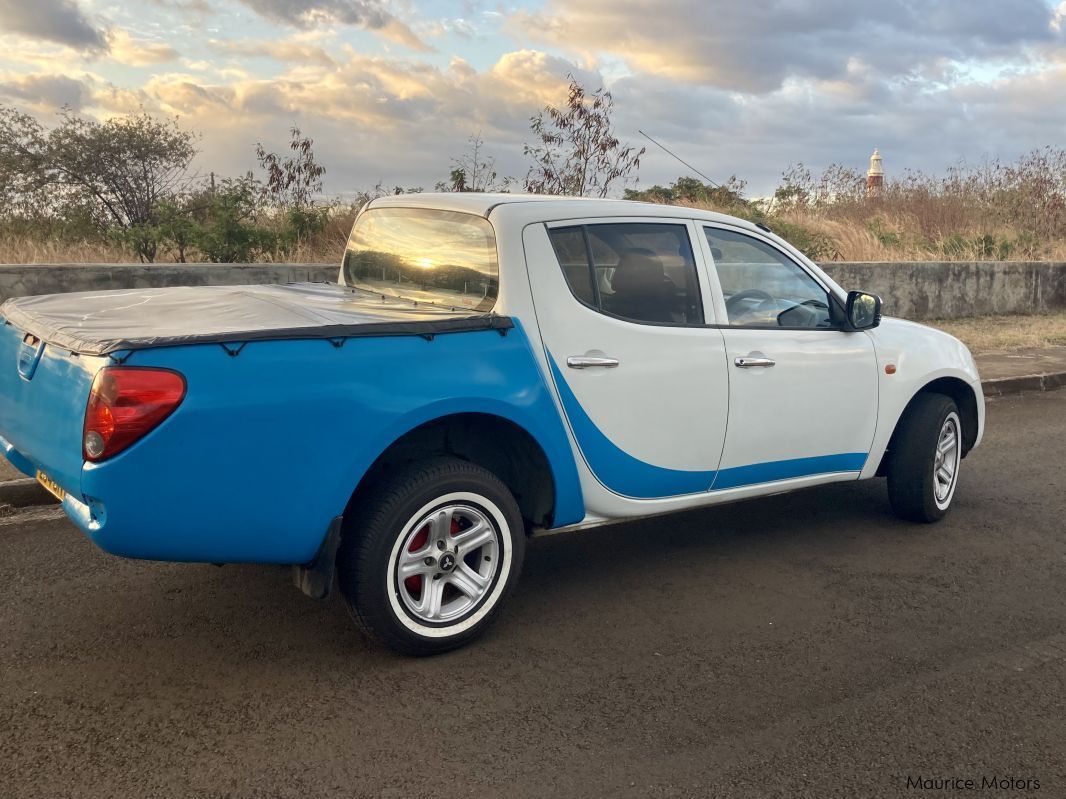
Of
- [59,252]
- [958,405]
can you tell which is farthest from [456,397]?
[59,252]

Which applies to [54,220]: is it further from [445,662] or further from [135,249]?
[445,662]

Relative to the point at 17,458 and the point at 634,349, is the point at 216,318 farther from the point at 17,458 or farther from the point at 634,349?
the point at 634,349

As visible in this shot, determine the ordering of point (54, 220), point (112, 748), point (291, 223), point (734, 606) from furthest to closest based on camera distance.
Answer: point (54, 220)
point (291, 223)
point (734, 606)
point (112, 748)

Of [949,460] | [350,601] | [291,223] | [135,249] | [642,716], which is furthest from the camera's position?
[291,223]

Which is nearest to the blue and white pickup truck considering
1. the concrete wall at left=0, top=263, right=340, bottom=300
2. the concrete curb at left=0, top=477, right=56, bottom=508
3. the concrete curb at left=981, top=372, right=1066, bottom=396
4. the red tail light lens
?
the red tail light lens

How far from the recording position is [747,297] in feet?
15.7

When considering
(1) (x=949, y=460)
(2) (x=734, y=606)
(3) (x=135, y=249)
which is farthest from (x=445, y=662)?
(3) (x=135, y=249)

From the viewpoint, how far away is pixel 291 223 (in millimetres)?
11641

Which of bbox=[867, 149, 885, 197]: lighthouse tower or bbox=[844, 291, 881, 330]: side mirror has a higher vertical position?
bbox=[867, 149, 885, 197]: lighthouse tower

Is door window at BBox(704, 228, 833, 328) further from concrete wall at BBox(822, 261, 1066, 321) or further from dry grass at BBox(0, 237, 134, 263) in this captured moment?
concrete wall at BBox(822, 261, 1066, 321)

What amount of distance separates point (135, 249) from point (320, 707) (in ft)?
28.5

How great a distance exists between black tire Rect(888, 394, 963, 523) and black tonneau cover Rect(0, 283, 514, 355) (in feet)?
8.90

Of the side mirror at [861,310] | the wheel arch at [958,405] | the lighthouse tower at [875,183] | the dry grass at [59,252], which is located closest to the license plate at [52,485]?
the side mirror at [861,310]

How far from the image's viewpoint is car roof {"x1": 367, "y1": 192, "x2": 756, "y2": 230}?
13.7 ft
